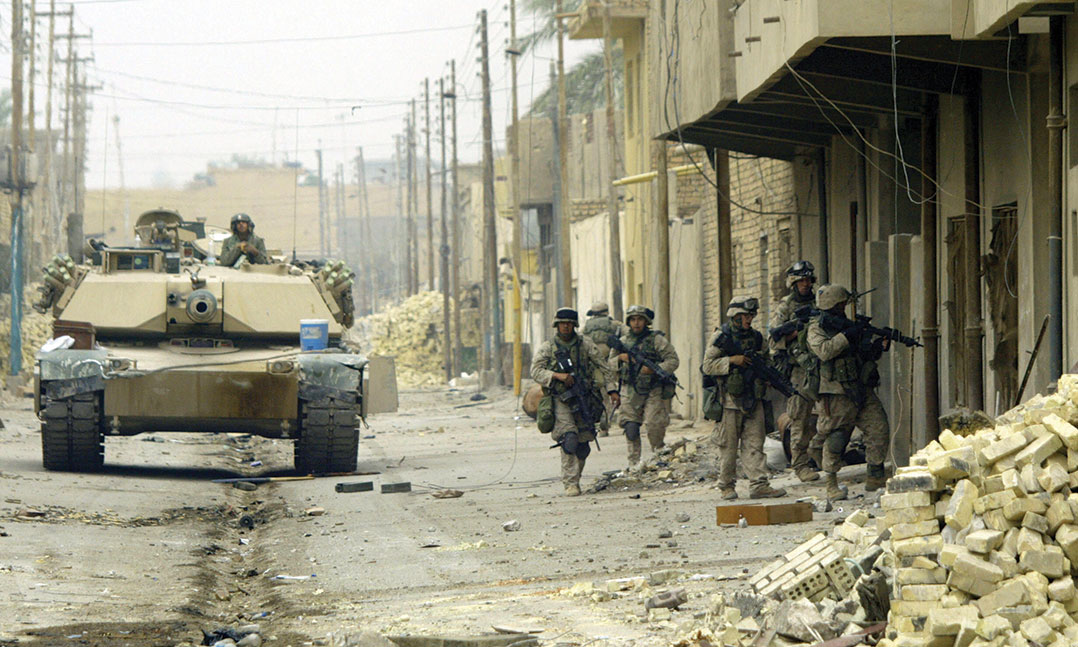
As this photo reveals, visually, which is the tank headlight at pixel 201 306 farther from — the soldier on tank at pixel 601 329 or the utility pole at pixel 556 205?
the utility pole at pixel 556 205

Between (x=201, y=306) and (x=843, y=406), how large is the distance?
7124 millimetres

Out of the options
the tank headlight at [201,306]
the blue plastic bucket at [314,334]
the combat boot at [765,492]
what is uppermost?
the tank headlight at [201,306]

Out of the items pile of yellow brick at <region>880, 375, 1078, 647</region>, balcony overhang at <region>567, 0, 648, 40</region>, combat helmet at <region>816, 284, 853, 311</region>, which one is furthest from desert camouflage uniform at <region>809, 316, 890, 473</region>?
balcony overhang at <region>567, 0, 648, 40</region>

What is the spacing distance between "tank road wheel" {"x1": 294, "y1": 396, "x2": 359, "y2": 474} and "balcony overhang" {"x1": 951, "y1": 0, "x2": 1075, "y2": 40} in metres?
7.66

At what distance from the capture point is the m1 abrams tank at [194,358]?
1502 centimetres

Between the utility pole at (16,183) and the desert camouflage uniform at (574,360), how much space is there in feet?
74.9

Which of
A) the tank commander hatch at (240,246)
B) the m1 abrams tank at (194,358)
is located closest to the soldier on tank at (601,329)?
the m1 abrams tank at (194,358)

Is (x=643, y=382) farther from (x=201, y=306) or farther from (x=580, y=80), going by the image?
(x=580, y=80)

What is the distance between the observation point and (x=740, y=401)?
1202 centimetres

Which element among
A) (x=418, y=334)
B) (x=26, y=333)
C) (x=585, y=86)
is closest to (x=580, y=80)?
(x=585, y=86)

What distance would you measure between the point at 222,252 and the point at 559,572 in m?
9.68

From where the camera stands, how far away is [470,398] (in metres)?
34.8

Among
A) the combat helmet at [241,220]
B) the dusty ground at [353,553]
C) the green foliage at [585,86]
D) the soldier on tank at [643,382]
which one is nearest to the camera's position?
the dusty ground at [353,553]

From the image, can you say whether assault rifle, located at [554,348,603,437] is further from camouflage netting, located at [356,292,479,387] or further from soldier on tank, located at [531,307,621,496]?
camouflage netting, located at [356,292,479,387]
